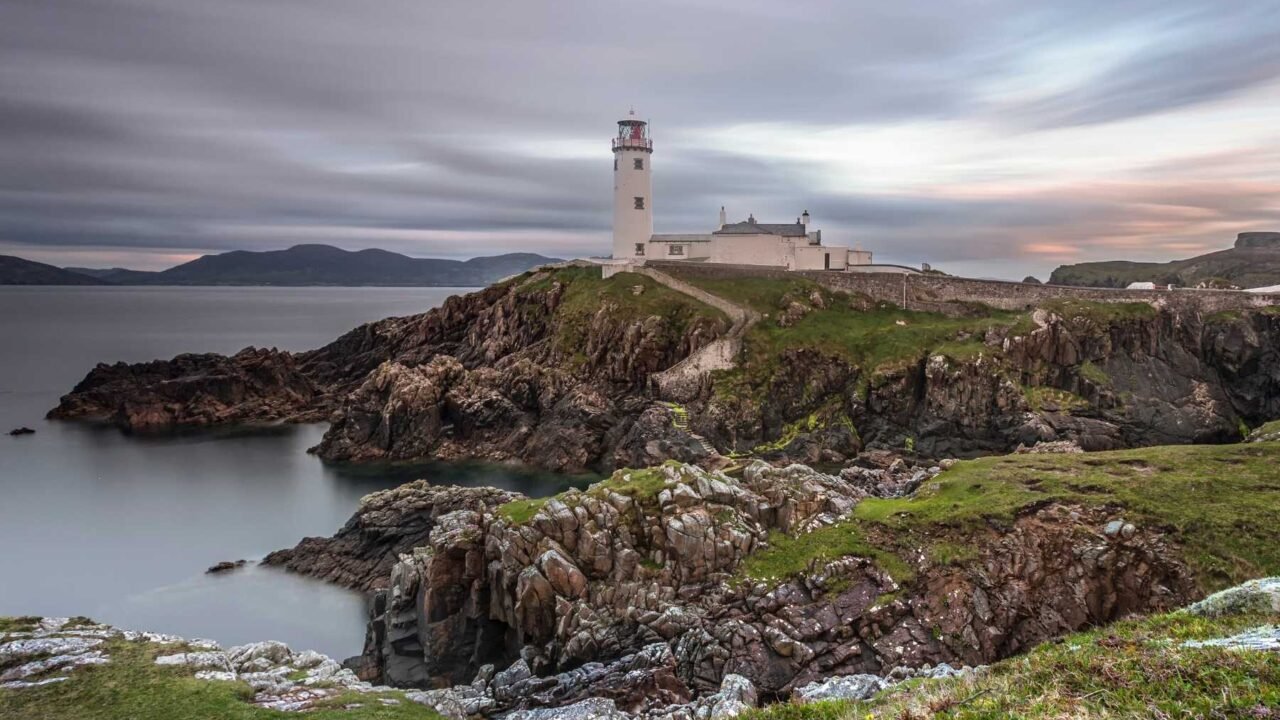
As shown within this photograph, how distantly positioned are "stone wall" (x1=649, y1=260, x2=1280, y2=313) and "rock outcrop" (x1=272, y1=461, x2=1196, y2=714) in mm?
46681

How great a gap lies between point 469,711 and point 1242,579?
927 inches

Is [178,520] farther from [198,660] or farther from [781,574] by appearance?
[781,574]

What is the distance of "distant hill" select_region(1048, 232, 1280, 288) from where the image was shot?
11629 centimetres

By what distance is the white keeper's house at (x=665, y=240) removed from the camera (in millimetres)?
77625

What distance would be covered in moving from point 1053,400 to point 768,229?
129ft

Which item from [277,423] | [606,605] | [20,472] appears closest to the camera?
[606,605]

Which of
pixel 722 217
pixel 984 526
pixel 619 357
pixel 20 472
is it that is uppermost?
pixel 722 217

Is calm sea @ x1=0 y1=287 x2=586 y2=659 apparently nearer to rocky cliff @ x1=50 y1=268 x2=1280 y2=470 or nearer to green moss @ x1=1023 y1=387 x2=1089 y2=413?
rocky cliff @ x1=50 y1=268 x2=1280 y2=470

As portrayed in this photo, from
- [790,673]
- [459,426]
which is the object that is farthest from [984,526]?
[459,426]

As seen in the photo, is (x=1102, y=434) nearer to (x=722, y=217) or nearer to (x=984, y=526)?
(x=984, y=526)

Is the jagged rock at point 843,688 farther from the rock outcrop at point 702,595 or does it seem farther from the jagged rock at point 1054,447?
the jagged rock at point 1054,447

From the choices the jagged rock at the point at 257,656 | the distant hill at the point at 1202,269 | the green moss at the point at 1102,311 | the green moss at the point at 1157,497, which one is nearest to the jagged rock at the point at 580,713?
the jagged rock at the point at 257,656

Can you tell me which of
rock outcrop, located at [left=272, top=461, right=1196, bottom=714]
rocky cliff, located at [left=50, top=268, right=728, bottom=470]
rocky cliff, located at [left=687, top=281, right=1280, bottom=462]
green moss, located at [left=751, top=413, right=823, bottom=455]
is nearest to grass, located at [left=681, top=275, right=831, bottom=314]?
rocky cliff, located at [left=50, top=268, right=728, bottom=470]

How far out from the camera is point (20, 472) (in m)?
54.6
